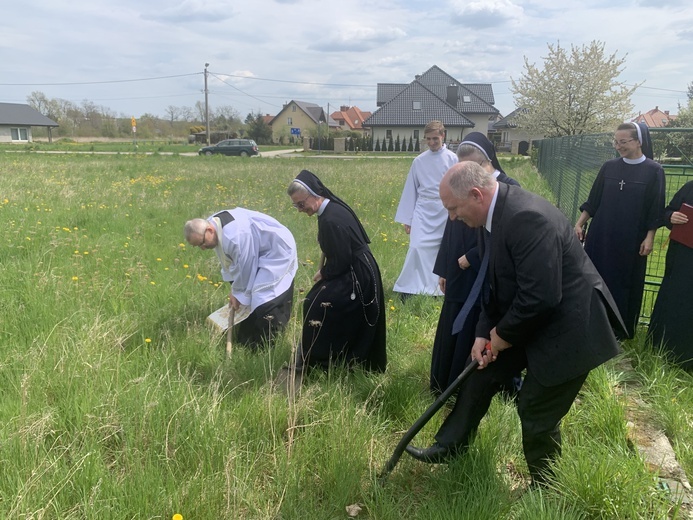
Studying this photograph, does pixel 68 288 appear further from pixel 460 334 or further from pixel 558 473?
pixel 558 473

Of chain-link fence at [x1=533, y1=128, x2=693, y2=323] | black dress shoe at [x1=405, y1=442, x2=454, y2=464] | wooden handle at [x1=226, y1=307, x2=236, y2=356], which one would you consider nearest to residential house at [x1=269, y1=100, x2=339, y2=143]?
chain-link fence at [x1=533, y1=128, x2=693, y2=323]

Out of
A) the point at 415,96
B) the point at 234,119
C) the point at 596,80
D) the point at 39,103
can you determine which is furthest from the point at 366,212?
the point at 39,103

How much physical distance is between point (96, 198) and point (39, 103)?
85.5 m

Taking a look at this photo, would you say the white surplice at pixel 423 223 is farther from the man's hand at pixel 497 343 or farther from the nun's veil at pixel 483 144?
the man's hand at pixel 497 343

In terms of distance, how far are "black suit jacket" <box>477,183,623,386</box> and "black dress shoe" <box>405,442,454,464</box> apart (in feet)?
2.33

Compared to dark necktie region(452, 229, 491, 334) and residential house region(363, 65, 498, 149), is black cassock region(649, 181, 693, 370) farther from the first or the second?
residential house region(363, 65, 498, 149)

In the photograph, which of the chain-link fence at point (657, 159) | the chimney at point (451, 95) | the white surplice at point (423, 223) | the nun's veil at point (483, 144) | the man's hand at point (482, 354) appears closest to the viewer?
the man's hand at point (482, 354)

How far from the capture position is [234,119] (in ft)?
271

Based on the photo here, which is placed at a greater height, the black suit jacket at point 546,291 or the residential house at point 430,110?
the residential house at point 430,110

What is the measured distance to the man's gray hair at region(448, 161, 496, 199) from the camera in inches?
92.0

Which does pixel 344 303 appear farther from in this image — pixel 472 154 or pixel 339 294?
pixel 472 154

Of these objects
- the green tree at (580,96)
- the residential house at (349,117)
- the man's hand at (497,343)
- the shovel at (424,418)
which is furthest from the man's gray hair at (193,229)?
the residential house at (349,117)

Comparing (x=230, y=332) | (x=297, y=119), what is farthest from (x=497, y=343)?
(x=297, y=119)

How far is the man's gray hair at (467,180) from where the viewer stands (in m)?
2.34
